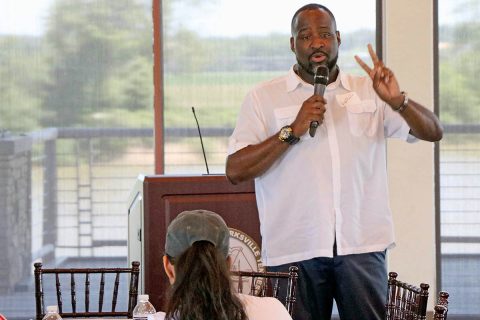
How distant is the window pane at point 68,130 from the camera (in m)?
5.88

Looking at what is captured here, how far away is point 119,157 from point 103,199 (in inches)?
10.5

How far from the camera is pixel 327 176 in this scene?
3.65 meters

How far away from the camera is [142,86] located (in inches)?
233

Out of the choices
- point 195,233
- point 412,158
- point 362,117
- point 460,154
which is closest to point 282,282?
point 362,117

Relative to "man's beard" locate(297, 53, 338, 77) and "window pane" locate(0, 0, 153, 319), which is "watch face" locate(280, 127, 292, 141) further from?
"window pane" locate(0, 0, 153, 319)

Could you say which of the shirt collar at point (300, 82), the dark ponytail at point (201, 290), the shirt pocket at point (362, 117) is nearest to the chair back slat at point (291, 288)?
the shirt pocket at point (362, 117)

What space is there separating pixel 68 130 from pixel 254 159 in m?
2.59

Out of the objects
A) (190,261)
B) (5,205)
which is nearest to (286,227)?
(190,261)

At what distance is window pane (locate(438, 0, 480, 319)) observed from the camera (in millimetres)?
5922

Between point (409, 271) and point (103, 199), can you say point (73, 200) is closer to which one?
point (103, 199)

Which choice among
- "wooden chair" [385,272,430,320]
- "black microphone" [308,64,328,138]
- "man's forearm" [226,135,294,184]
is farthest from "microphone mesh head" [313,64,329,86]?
"wooden chair" [385,272,430,320]

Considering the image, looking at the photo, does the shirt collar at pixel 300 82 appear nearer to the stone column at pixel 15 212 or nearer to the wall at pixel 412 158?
the wall at pixel 412 158

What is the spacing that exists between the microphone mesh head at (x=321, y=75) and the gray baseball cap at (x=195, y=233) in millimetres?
1287

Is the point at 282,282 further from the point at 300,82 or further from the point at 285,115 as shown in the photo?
the point at 300,82
